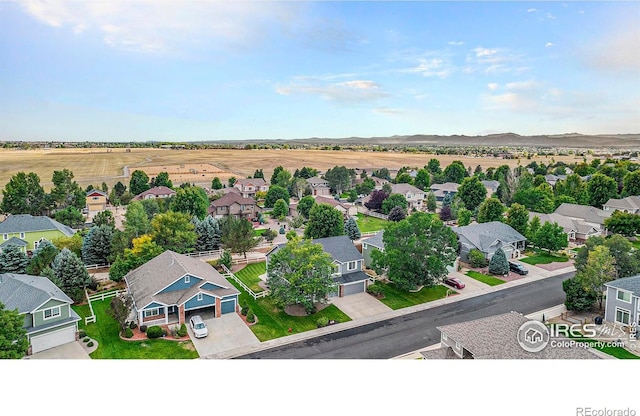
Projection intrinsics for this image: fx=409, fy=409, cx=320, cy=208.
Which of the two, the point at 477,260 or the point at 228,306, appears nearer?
the point at 228,306

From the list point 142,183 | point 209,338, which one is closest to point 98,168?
point 142,183

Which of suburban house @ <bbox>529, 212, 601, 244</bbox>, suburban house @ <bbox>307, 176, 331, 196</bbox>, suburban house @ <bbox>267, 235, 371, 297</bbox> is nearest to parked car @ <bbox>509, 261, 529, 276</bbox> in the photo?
suburban house @ <bbox>267, 235, 371, 297</bbox>

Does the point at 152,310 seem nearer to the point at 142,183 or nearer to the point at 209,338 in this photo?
the point at 209,338

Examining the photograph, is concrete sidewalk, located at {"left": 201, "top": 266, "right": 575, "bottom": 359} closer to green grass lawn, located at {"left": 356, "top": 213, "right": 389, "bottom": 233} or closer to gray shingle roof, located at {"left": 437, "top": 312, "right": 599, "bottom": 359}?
gray shingle roof, located at {"left": 437, "top": 312, "right": 599, "bottom": 359}

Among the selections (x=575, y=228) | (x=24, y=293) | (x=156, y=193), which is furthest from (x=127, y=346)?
(x=575, y=228)

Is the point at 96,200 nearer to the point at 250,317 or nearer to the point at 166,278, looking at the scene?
the point at 166,278

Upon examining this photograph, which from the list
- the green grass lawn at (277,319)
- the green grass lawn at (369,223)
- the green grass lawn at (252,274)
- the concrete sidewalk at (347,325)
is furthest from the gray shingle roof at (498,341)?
the green grass lawn at (369,223)
